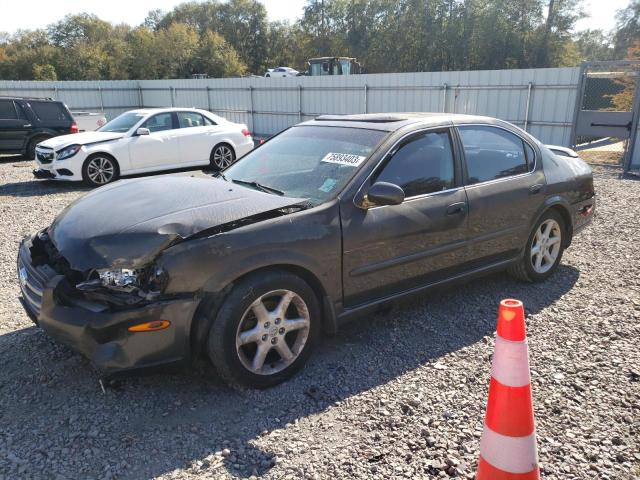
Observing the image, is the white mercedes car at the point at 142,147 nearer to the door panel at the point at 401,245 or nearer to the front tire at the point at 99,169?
the front tire at the point at 99,169

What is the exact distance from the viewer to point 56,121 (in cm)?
1395

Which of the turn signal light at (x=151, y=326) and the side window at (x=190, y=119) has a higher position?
the side window at (x=190, y=119)

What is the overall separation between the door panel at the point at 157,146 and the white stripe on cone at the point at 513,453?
10.0 m

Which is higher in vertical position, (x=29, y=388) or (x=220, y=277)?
(x=220, y=277)

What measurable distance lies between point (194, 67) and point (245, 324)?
55053 millimetres

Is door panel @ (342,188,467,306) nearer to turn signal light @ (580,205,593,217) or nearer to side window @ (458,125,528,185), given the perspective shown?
side window @ (458,125,528,185)

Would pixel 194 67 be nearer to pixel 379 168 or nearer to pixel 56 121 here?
pixel 56 121

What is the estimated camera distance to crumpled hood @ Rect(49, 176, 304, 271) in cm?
291

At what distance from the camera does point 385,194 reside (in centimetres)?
340

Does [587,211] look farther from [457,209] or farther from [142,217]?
[142,217]

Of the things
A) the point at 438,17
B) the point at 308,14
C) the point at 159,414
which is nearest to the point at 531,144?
the point at 159,414

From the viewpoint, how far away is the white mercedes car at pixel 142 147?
1024 centimetres

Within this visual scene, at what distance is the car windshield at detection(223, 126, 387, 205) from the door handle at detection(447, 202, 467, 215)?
77 cm

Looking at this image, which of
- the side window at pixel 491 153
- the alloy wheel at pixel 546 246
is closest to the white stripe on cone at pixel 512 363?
the side window at pixel 491 153
